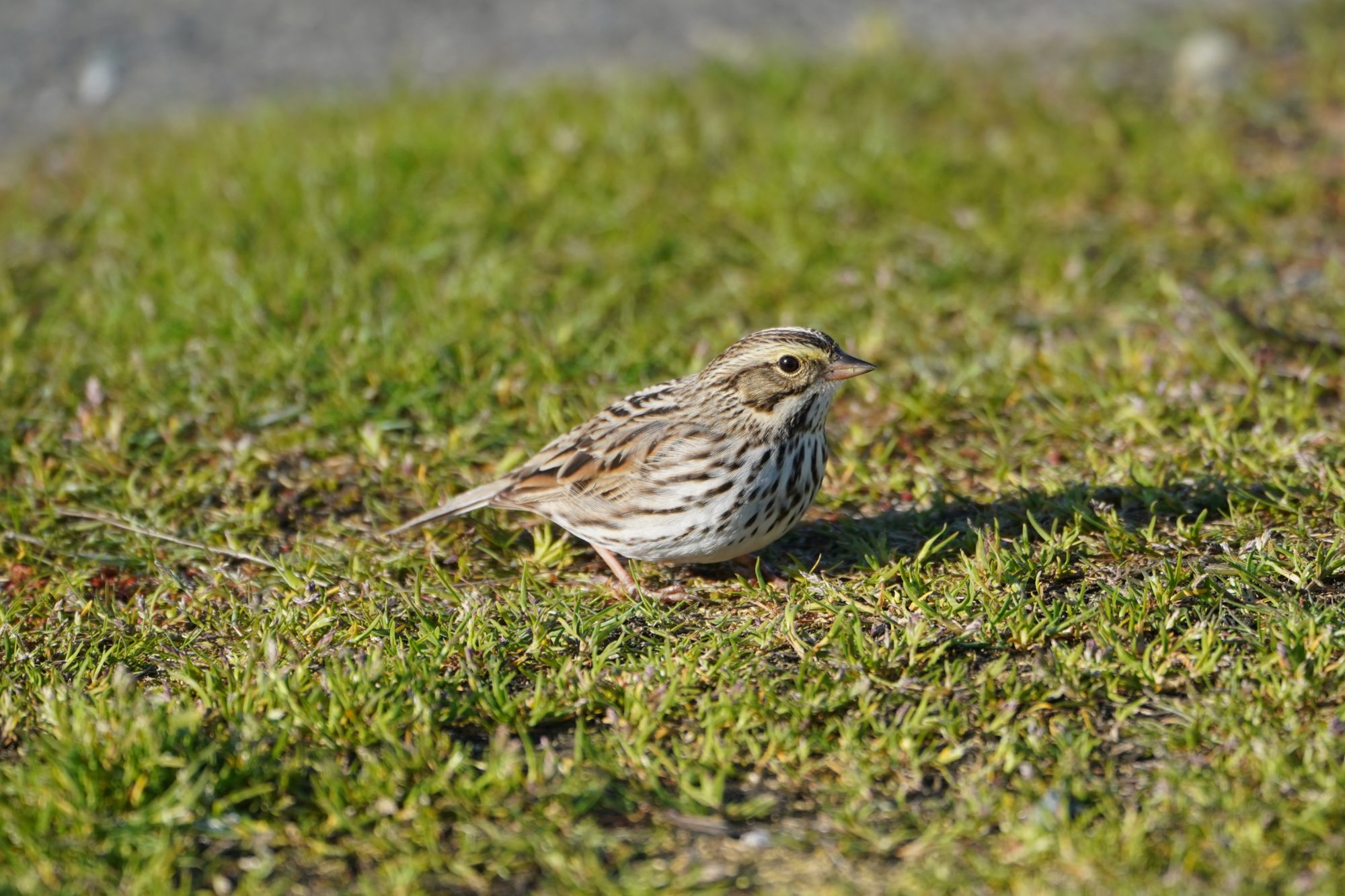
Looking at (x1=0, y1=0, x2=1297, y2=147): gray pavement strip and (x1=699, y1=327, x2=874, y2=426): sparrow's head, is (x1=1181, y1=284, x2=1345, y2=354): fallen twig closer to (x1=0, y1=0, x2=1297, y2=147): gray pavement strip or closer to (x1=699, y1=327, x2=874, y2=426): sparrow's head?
(x1=699, y1=327, x2=874, y2=426): sparrow's head

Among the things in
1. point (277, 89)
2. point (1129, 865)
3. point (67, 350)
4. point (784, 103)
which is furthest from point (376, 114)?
point (1129, 865)

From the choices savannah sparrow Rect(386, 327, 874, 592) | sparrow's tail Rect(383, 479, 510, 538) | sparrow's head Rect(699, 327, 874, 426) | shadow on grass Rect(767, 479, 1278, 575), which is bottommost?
shadow on grass Rect(767, 479, 1278, 575)

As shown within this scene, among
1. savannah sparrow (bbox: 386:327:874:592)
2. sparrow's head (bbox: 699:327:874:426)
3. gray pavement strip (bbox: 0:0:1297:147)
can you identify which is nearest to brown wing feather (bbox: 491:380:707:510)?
savannah sparrow (bbox: 386:327:874:592)

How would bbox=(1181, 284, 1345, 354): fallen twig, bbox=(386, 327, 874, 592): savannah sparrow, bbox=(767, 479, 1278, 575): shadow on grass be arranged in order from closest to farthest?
bbox=(386, 327, 874, 592): savannah sparrow → bbox=(767, 479, 1278, 575): shadow on grass → bbox=(1181, 284, 1345, 354): fallen twig

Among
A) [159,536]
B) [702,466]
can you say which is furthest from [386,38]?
[702,466]

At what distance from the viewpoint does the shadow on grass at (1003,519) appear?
5988 millimetres

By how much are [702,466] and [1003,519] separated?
1394mm

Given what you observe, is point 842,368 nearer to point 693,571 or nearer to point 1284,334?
point 693,571

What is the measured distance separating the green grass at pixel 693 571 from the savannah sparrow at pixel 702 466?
264mm

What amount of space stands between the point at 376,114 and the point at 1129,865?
8.40 meters

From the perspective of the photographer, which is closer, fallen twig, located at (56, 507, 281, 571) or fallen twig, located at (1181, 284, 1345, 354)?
fallen twig, located at (56, 507, 281, 571)

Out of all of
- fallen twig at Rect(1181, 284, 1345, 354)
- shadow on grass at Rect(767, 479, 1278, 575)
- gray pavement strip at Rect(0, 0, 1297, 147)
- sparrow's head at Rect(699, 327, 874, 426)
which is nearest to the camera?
sparrow's head at Rect(699, 327, 874, 426)

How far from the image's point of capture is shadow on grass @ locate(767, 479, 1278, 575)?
5988 mm

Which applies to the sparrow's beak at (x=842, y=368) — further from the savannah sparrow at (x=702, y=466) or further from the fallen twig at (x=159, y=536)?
the fallen twig at (x=159, y=536)
